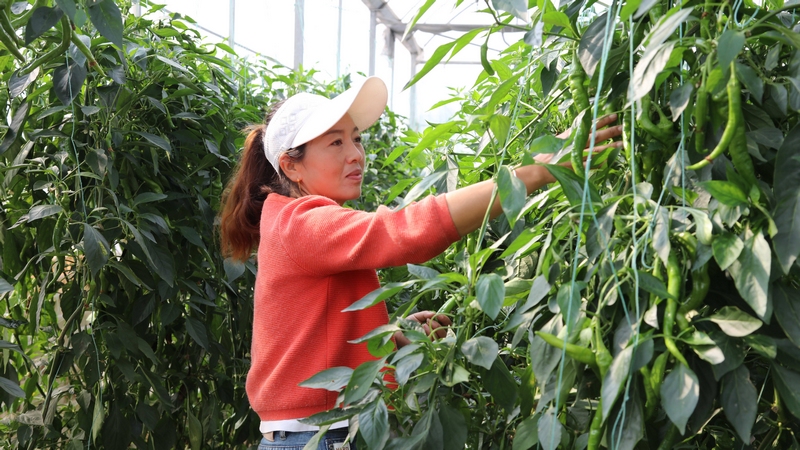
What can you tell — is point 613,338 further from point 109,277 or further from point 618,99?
point 109,277

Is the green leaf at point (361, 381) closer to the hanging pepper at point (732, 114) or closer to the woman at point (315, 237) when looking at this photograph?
the woman at point (315, 237)

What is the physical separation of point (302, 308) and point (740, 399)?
73 centimetres

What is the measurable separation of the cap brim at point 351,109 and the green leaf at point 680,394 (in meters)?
0.79

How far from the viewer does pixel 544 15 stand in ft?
2.80

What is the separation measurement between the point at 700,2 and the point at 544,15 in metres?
0.16

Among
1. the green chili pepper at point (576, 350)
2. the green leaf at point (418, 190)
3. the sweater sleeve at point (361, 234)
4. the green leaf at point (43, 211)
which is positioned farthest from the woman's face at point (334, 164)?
the green chili pepper at point (576, 350)

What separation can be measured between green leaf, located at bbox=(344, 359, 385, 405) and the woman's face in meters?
0.51

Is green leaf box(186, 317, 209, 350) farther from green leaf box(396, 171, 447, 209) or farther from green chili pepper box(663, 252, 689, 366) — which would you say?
green chili pepper box(663, 252, 689, 366)

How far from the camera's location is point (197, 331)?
179cm

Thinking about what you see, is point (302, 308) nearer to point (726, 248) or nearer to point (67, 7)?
point (67, 7)

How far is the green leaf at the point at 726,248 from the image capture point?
68 centimetres

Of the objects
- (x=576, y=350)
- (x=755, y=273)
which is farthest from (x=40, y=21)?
(x=755, y=273)

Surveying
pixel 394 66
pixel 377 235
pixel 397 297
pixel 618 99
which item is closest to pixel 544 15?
pixel 618 99

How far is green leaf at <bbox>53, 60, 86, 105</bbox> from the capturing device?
4.48 feet
